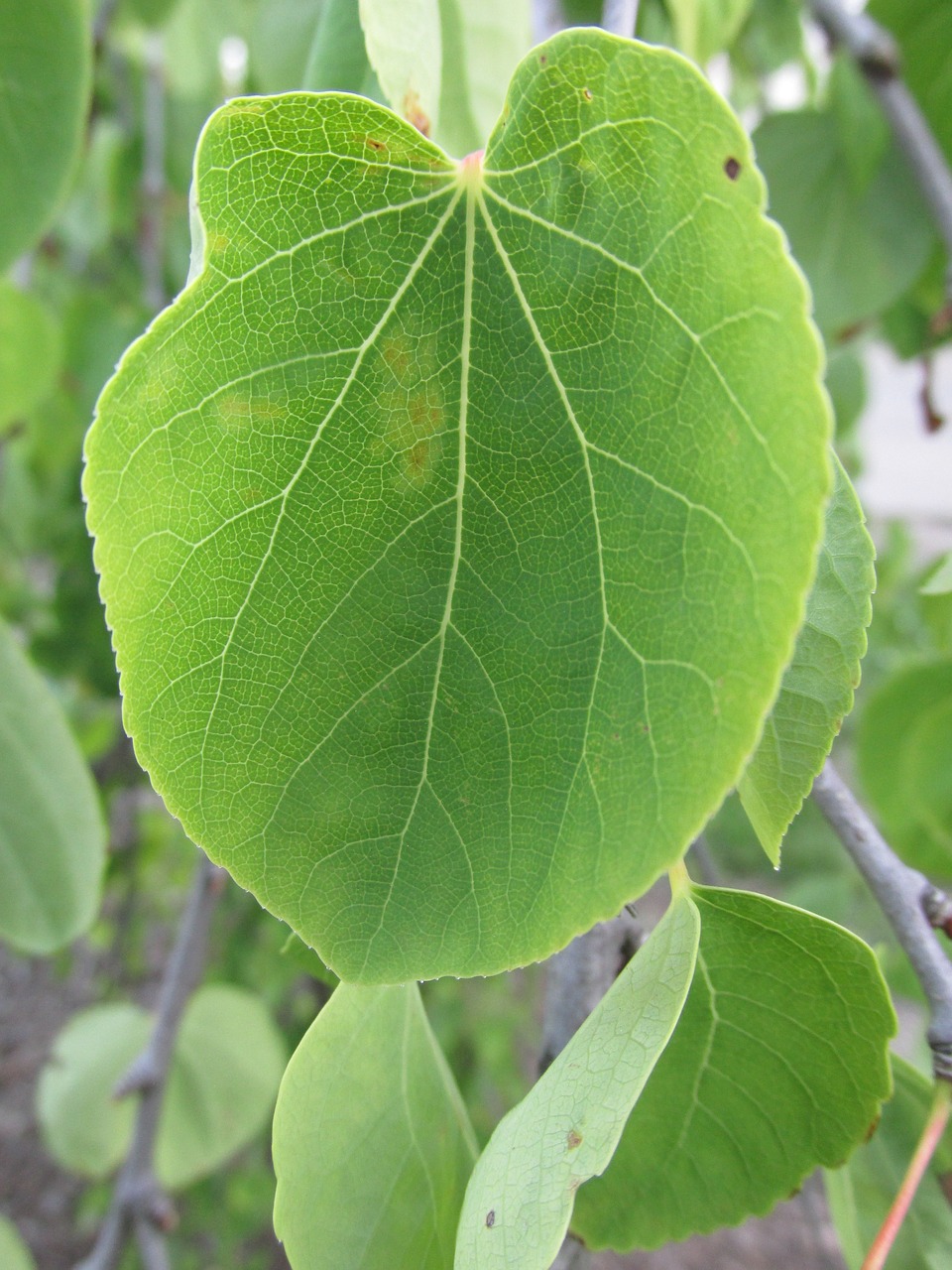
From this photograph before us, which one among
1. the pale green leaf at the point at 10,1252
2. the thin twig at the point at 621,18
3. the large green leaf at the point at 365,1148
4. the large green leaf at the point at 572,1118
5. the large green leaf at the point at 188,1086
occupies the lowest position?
the large green leaf at the point at 188,1086

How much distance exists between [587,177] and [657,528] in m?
0.11

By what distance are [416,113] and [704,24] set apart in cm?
36

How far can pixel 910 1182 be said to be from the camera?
38 cm

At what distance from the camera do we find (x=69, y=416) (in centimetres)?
150

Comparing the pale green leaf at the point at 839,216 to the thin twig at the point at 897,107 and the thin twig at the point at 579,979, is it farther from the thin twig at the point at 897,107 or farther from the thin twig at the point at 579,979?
the thin twig at the point at 579,979

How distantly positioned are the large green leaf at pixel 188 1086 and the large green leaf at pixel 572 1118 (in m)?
1.03

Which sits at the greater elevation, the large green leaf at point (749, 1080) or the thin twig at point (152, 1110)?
the large green leaf at point (749, 1080)

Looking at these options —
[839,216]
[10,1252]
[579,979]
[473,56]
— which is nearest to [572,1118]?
[579,979]

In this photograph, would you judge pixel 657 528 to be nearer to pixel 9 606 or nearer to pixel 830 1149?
pixel 830 1149

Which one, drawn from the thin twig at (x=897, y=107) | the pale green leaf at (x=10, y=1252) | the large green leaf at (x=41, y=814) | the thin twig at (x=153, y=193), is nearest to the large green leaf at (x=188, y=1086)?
the pale green leaf at (x=10, y=1252)

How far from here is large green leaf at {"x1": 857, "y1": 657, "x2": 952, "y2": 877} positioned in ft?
2.92

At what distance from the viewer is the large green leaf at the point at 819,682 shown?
351 millimetres

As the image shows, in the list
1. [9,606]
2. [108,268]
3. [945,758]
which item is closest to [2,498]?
[9,606]

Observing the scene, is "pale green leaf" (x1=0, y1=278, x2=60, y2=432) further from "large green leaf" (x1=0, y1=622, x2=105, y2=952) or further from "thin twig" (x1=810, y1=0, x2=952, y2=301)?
"thin twig" (x1=810, y1=0, x2=952, y2=301)
